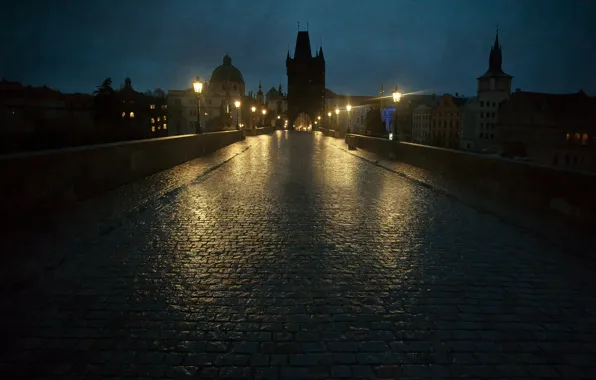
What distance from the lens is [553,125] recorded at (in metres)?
77.4

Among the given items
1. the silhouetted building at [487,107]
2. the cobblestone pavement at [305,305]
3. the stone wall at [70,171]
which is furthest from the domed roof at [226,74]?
the cobblestone pavement at [305,305]

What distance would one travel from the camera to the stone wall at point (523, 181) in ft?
25.2

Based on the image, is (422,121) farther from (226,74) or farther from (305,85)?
(226,74)

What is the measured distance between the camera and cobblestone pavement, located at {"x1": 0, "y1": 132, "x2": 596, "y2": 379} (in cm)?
361

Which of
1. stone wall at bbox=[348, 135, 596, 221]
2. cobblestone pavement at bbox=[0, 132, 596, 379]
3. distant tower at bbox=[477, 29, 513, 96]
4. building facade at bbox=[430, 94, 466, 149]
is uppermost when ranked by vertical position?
distant tower at bbox=[477, 29, 513, 96]

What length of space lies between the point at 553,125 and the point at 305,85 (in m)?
62.6

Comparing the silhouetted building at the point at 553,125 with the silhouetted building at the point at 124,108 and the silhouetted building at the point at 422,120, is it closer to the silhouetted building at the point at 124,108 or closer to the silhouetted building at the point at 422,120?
the silhouetted building at the point at 422,120

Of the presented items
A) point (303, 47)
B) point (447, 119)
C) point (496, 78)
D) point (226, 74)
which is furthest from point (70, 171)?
point (226, 74)

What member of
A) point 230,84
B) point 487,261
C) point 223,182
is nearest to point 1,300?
point 487,261

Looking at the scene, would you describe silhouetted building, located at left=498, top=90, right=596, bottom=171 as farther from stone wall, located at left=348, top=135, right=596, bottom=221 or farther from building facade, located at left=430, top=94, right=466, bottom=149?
stone wall, located at left=348, top=135, right=596, bottom=221

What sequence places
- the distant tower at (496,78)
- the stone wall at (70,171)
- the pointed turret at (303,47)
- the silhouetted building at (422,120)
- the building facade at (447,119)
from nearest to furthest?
the stone wall at (70,171)
the distant tower at (496,78)
the building facade at (447,119)
the silhouetted building at (422,120)
the pointed turret at (303,47)

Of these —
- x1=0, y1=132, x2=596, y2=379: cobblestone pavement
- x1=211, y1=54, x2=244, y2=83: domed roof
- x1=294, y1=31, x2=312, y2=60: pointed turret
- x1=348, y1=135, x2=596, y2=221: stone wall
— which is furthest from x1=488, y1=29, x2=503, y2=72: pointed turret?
x1=0, y1=132, x2=596, y2=379: cobblestone pavement

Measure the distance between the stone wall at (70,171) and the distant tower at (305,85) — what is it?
10766 centimetres

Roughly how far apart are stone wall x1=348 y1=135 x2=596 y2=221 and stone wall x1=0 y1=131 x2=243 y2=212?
8.82m
